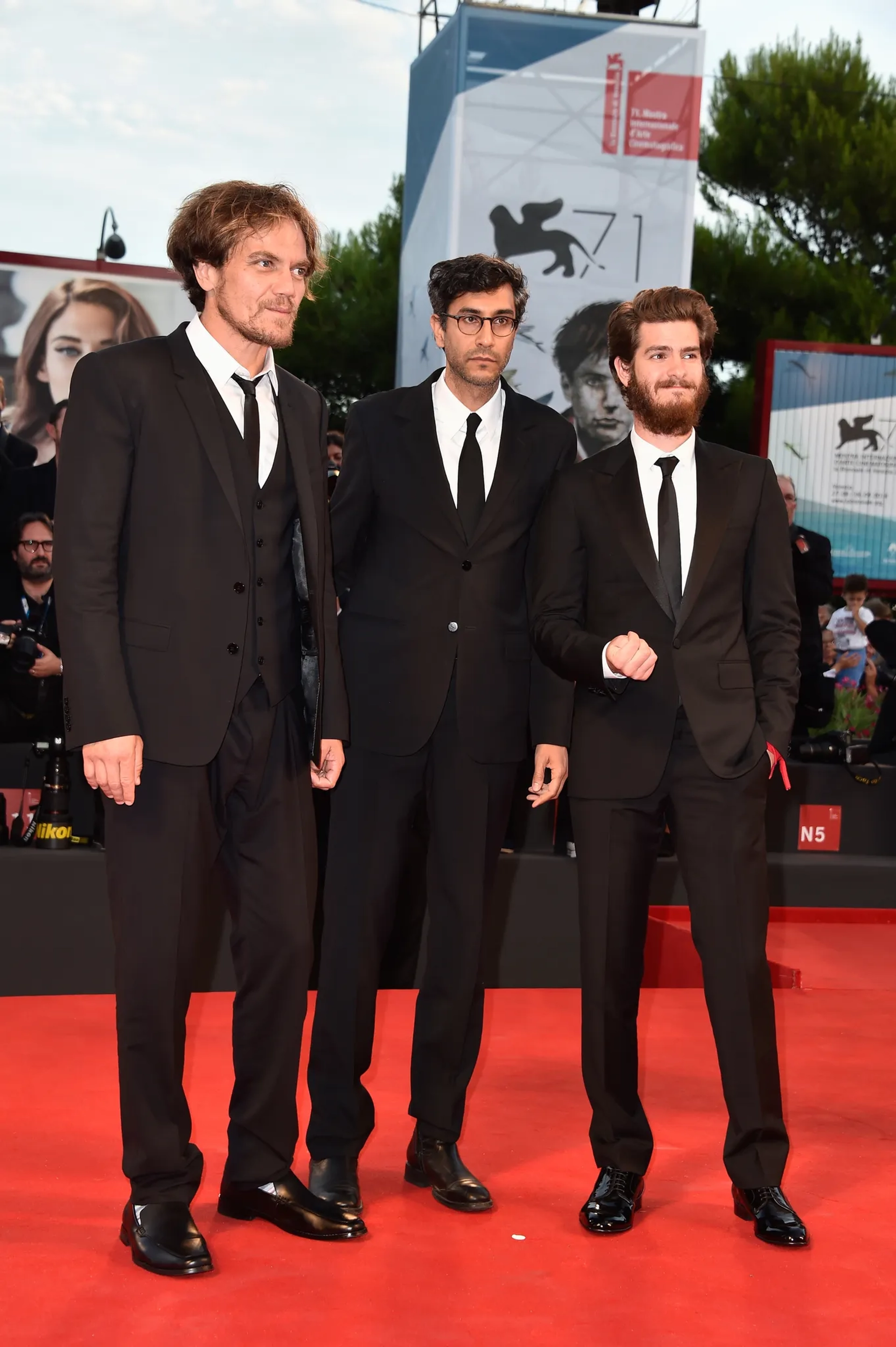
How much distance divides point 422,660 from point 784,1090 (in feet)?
4.93

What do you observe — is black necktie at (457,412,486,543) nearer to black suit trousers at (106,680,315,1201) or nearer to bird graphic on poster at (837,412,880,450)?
black suit trousers at (106,680,315,1201)

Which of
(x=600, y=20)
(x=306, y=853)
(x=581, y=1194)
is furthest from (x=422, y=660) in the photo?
(x=600, y=20)

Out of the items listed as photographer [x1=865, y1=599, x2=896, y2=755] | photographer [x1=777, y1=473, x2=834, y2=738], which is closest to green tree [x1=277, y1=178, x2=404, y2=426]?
photographer [x1=865, y1=599, x2=896, y2=755]

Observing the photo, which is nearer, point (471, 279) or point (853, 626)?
point (471, 279)

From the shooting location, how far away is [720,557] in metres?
2.52

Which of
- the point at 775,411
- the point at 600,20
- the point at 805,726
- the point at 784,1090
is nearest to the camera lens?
the point at 784,1090

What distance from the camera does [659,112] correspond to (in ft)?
33.5

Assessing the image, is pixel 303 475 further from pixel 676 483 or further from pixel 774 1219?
pixel 774 1219

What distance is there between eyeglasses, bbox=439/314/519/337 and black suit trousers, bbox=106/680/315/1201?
73cm

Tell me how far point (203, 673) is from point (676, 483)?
0.90 meters

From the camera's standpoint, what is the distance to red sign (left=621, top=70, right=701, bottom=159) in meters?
10.2

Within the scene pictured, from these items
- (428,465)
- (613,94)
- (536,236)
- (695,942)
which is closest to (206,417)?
(428,465)

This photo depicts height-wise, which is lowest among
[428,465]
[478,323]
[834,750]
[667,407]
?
[834,750]

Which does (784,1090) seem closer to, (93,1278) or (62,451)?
(93,1278)
